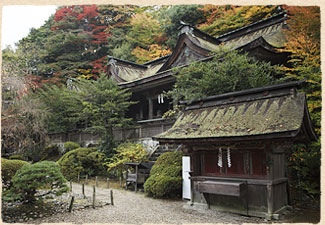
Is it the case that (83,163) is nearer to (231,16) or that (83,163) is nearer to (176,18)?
(231,16)

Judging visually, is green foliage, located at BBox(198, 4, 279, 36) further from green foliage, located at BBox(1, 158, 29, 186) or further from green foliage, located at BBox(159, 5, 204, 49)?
green foliage, located at BBox(1, 158, 29, 186)

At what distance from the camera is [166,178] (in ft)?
32.3

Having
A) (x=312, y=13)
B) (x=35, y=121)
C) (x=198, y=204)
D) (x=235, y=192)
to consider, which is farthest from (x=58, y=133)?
(x=312, y=13)

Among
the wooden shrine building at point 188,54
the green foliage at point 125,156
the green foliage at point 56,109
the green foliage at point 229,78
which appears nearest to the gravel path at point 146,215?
the green foliage at point 229,78

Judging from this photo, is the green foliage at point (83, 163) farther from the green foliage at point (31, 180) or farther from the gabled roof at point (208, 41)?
the green foliage at point (31, 180)

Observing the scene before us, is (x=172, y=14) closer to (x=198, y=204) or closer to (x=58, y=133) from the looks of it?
(x=58, y=133)

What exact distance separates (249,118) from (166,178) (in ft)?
14.7

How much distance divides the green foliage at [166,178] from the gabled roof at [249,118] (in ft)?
8.37

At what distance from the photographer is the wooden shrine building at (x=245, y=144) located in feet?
21.0

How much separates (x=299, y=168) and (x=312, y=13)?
18.1 ft

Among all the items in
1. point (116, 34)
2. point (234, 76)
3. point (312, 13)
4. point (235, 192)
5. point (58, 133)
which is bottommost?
point (235, 192)

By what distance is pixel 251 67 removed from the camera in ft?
31.2

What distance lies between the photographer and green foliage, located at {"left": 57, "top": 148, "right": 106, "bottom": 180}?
573 inches

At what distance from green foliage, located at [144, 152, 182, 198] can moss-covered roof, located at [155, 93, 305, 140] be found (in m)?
2.55
